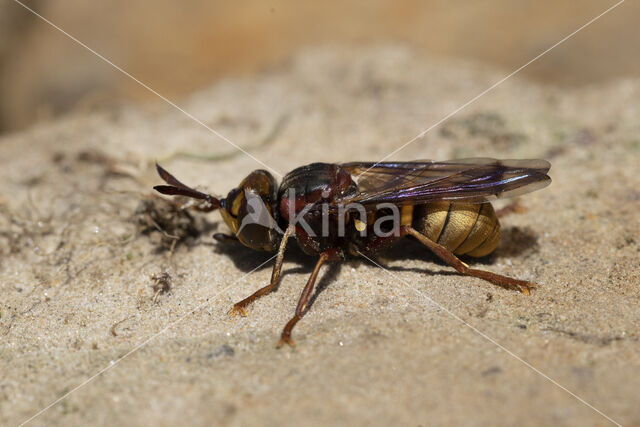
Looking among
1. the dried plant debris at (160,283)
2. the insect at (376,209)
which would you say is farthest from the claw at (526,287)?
the dried plant debris at (160,283)

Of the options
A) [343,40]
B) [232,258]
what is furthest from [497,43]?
[232,258]

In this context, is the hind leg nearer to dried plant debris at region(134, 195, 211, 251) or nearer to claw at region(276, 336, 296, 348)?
claw at region(276, 336, 296, 348)

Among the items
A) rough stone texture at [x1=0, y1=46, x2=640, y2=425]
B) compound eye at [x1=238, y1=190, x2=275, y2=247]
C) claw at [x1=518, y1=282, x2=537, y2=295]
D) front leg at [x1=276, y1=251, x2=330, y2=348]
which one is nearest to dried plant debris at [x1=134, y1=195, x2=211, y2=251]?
rough stone texture at [x1=0, y1=46, x2=640, y2=425]

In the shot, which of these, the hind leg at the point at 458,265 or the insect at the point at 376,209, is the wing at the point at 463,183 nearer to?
the insect at the point at 376,209

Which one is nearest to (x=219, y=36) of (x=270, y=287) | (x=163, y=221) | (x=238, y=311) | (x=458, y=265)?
(x=163, y=221)

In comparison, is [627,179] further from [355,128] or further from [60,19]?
[60,19]

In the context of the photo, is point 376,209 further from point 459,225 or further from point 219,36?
point 219,36

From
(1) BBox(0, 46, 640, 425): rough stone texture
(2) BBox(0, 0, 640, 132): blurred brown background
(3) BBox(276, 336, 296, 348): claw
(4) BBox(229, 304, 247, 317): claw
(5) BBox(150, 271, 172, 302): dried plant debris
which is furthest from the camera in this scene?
(2) BBox(0, 0, 640, 132): blurred brown background
